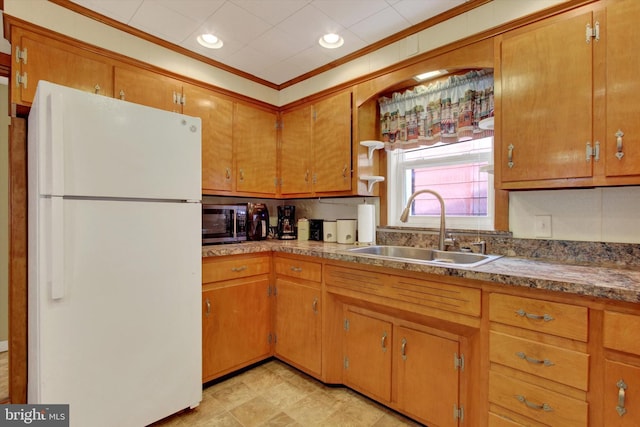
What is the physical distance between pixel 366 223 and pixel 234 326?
121 cm

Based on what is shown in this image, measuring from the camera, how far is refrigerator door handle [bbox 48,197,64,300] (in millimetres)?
1275

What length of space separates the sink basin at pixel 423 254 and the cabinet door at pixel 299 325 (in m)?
0.47

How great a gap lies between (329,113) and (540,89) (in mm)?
1395

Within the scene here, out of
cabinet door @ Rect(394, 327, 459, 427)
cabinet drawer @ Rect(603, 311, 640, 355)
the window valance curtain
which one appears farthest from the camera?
the window valance curtain

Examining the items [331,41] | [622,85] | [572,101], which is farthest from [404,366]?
[331,41]

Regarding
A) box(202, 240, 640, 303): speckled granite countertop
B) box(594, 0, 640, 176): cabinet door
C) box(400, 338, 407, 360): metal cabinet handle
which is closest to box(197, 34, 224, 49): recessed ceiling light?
box(202, 240, 640, 303): speckled granite countertop

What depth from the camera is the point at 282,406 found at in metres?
1.86

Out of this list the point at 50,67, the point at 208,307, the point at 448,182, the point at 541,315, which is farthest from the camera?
the point at 448,182

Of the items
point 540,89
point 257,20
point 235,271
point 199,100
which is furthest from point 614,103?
point 199,100

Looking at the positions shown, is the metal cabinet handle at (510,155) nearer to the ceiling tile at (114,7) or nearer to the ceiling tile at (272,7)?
the ceiling tile at (272,7)

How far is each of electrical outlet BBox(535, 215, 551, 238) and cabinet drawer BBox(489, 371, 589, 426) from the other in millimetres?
841

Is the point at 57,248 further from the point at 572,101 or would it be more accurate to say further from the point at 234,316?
the point at 572,101

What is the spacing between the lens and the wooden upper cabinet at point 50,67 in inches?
62.8

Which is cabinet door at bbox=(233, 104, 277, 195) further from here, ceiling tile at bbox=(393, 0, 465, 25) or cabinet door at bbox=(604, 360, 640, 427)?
cabinet door at bbox=(604, 360, 640, 427)
